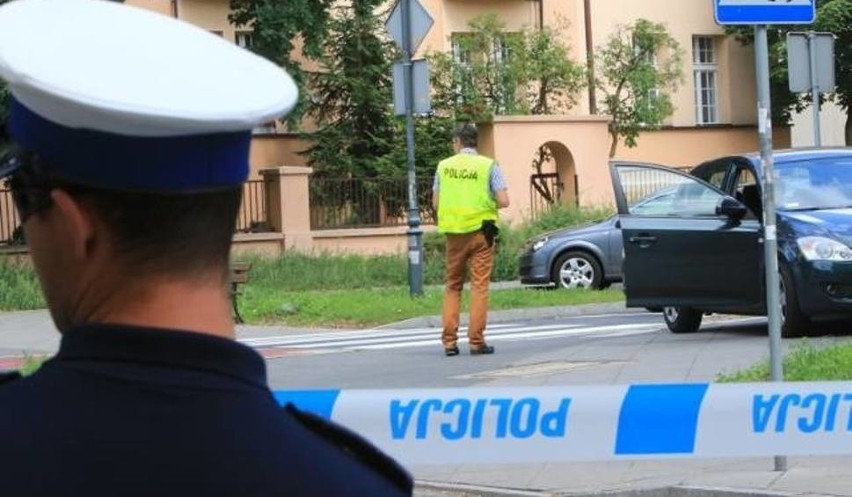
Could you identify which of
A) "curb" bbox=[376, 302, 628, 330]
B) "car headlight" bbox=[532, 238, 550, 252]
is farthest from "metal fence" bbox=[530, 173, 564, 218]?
"curb" bbox=[376, 302, 628, 330]

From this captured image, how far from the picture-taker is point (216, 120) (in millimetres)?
1630

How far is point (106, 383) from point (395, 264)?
2493cm

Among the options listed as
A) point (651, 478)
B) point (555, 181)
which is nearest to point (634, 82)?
point (555, 181)

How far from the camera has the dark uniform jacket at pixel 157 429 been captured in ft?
5.09

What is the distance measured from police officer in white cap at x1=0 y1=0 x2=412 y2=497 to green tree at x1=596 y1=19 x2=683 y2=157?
109 ft

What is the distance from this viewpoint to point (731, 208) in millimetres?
13445

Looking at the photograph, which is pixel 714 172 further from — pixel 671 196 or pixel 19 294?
pixel 19 294

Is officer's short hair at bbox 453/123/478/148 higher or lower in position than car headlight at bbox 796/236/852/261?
higher

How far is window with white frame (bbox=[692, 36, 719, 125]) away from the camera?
130ft

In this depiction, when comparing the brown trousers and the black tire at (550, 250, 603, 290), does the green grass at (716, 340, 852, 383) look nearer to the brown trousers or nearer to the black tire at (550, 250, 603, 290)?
the brown trousers

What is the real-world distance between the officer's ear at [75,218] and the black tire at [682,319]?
13.3 meters

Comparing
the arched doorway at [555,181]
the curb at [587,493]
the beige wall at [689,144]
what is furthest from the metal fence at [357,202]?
the curb at [587,493]

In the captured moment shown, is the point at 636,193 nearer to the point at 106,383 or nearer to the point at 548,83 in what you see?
the point at 106,383

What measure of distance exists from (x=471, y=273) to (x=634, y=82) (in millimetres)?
22264
